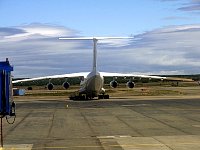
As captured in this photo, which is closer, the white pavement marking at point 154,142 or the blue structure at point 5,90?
the blue structure at point 5,90

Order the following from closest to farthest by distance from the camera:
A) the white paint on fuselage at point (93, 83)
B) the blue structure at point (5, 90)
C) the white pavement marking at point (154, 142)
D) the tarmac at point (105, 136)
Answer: the blue structure at point (5, 90) < the white pavement marking at point (154, 142) < the tarmac at point (105, 136) < the white paint on fuselage at point (93, 83)

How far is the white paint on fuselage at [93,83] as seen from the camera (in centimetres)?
5531

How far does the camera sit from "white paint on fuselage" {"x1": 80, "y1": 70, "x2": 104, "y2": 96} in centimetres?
5531

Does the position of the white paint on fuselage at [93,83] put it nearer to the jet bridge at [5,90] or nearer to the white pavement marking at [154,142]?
the white pavement marking at [154,142]

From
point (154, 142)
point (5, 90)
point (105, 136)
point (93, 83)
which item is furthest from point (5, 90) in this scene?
point (93, 83)

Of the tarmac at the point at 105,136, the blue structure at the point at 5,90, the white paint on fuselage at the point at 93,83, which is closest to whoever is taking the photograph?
the blue structure at the point at 5,90

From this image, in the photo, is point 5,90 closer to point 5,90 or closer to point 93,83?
point 5,90

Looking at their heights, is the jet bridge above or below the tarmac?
above

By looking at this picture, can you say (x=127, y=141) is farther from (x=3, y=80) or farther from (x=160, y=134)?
(x=3, y=80)

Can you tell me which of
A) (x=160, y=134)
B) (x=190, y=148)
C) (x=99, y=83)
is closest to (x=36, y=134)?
(x=160, y=134)

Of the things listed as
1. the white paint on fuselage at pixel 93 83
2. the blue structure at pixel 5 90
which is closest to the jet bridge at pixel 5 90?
the blue structure at pixel 5 90

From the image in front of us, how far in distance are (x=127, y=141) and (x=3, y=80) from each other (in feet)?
22.1

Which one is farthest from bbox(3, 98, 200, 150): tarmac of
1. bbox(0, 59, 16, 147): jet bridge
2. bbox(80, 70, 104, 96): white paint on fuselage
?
bbox(80, 70, 104, 96): white paint on fuselage

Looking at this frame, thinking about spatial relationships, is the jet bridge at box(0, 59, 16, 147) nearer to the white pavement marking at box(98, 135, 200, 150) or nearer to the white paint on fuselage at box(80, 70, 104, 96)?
the white pavement marking at box(98, 135, 200, 150)
